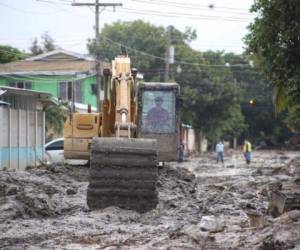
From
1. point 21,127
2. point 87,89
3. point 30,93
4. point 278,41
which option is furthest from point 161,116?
point 87,89

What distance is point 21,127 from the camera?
32.9m

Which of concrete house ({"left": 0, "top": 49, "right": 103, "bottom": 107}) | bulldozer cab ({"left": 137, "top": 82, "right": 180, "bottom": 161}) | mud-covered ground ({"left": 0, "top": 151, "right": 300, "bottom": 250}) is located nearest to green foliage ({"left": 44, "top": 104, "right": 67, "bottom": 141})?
concrete house ({"left": 0, "top": 49, "right": 103, "bottom": 107})

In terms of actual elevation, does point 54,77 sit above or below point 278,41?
above

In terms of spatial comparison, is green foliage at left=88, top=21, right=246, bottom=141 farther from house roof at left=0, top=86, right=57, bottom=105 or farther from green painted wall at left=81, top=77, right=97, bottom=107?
house roof at left=0, top=86, right=57, bottom=105

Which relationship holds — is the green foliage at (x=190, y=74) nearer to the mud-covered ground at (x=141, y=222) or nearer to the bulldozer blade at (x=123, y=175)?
the mud-covered ground at (x=141, y=222)

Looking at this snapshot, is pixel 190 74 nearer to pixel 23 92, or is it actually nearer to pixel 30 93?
pixel 30 93

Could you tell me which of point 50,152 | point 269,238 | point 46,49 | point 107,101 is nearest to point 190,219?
point 269,238

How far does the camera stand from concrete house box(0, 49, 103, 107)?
167ft

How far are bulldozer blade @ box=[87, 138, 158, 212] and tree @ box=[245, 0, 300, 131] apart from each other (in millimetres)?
4150

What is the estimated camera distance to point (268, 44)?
17.6 metres

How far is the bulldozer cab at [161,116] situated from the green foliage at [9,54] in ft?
102

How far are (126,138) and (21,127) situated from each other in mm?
17357

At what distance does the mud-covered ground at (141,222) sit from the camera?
37.5 feet

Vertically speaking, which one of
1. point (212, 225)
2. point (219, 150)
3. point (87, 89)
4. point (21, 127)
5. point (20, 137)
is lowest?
point (212, 225)
